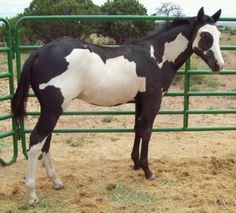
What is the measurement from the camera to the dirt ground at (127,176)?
361cm

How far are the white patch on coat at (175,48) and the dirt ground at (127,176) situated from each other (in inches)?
51.8

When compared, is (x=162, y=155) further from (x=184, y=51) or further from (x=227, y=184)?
(x=184, y=51)

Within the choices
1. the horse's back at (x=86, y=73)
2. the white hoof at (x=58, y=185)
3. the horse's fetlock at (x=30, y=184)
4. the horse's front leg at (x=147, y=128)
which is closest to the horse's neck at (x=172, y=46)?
the horse's back at (x=86, y=73)

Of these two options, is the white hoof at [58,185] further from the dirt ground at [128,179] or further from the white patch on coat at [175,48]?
the white patch on coat at [175,48]

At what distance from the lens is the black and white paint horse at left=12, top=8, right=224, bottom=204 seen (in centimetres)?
345

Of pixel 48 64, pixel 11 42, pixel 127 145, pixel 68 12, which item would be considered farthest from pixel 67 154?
pixel 68 12

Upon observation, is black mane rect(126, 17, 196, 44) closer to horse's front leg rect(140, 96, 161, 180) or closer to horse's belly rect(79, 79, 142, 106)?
horse's belly rect(79, 79, 142, 106)

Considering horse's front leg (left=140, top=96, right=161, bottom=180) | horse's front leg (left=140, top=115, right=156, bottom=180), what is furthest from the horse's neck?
horse's front leg (left=140, top=115, right=156, bottom=180)

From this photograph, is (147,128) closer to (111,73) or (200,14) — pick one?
(111,73)

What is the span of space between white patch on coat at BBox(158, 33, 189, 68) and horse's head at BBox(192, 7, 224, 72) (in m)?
0.20

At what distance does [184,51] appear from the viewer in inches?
162

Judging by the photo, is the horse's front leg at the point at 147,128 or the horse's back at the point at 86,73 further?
the horse's front leg at the point at 147,128

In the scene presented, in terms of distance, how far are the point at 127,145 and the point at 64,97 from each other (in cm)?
233

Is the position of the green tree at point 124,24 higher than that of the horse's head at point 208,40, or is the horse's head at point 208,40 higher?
the green tree at point 124,24
